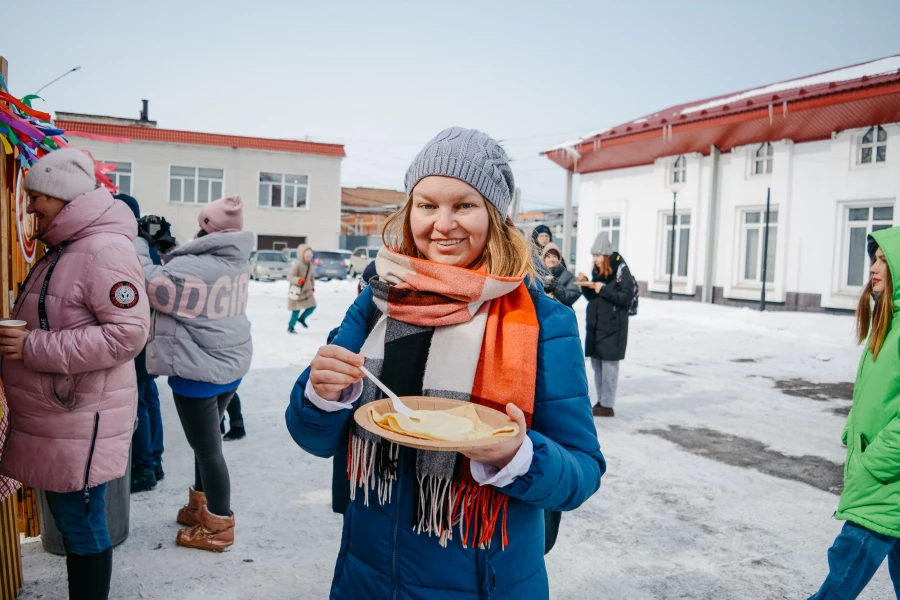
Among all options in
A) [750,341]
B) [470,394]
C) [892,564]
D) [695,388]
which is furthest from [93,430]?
[750,341]

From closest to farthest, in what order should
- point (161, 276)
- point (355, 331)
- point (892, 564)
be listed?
point (355, 331), point (892, 564), point (161, 276)

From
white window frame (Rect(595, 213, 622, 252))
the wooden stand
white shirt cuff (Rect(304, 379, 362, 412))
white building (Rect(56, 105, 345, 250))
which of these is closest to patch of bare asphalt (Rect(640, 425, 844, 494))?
white shirt cuff (Rect(304, 379, 362, 412))

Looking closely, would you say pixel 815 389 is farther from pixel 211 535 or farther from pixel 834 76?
pixel 834 76

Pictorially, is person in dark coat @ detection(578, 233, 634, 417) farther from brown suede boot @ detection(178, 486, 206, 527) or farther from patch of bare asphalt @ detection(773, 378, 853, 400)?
brown suede boot @ detection(178, 486, 206, 527)

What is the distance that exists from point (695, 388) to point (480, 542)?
802 cm

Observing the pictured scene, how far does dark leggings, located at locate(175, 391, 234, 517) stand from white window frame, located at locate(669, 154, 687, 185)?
20046 millimetres

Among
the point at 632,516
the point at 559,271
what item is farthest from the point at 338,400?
the point at 559,271

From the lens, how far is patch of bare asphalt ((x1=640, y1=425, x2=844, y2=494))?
5.20 meters

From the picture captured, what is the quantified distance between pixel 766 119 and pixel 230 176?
26.4m

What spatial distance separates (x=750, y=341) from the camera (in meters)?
13.2

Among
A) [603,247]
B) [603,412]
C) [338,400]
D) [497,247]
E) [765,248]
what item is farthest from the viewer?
[765,248]

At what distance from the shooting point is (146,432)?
4.55 metres

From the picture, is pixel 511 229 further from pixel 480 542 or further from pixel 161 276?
pixel 161 276

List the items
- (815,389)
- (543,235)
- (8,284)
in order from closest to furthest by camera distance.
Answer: (8,284) → (543,235) → (815,389)
